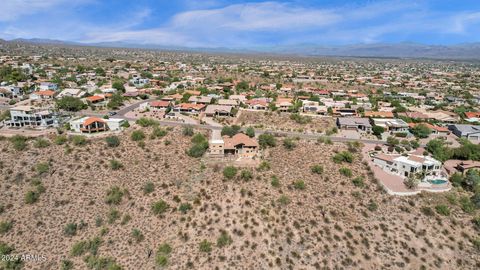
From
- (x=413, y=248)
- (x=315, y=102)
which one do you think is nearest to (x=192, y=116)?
(x=315, y=102)

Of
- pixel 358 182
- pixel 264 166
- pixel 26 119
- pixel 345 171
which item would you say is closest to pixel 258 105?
pixel 264 166

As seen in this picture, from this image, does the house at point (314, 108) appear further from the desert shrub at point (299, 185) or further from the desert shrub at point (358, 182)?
the desert shrub at point (299, 185)

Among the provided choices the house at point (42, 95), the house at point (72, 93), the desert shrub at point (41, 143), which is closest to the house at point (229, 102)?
the house at point (72, 93)

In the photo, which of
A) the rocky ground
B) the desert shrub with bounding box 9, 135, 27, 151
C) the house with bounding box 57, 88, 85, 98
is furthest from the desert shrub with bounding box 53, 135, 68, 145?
the house with bounding box 57, 88, 85, 98

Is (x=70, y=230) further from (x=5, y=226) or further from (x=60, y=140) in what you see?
(x=60, y=140)

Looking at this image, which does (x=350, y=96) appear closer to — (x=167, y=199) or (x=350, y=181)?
(x=350, y=181)

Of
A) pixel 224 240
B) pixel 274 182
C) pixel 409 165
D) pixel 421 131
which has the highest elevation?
pixel 421 131

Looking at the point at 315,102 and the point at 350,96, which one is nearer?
the point at 315,102
